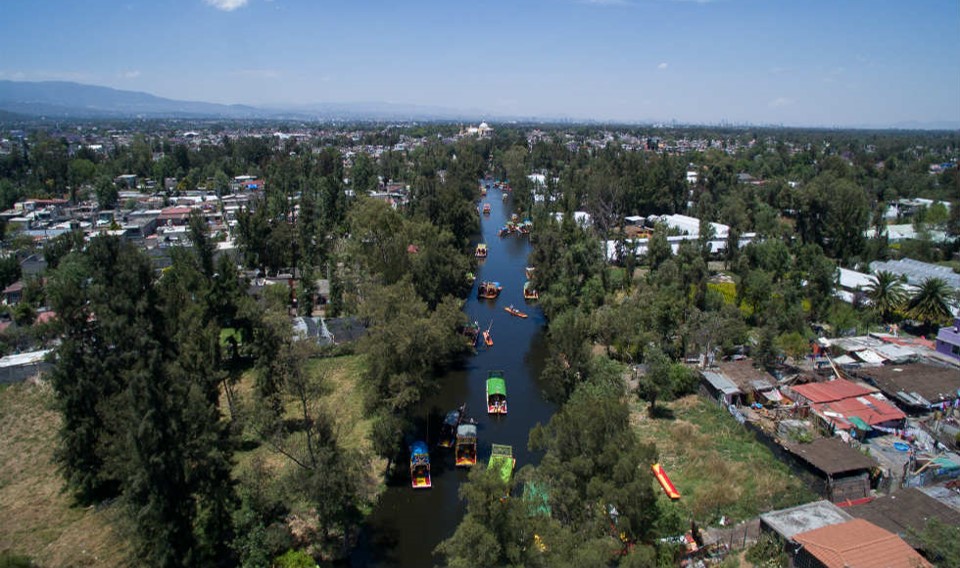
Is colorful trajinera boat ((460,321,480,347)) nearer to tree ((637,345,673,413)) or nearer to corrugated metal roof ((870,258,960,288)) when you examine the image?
tree ((637,345,673,413))

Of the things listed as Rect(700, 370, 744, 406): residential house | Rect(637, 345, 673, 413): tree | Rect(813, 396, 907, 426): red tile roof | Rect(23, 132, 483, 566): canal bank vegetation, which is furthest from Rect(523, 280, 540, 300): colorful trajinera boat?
Rect(813, 396, 907, 426): red tile roof

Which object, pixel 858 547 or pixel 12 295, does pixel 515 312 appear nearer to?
pixel 858 547

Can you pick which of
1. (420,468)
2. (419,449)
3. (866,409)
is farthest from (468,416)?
(866,409)

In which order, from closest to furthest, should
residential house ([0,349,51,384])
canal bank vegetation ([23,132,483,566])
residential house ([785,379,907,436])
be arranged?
1. canal bank vegetation ([23,132,483,566])
2. residential house ([785,379,907,436])
3. residential house ([0,349,51,384])

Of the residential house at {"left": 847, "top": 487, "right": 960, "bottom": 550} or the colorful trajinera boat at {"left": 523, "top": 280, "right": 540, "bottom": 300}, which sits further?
the colorful trajinera boat at {"left": 523, "top": 280, "right": 540, "bottom": 300}

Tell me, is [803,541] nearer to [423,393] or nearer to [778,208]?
[423,393]

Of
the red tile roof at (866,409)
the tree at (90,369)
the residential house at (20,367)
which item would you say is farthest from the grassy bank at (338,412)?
the red tile roof at (866,409)
